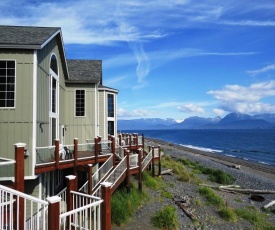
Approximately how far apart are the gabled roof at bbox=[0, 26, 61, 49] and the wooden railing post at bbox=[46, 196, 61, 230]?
7740mm

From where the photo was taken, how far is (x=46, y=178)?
13891 mm

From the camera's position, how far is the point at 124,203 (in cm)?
1459

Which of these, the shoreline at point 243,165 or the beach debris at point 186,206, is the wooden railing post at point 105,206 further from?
the shoreline at point 243,165

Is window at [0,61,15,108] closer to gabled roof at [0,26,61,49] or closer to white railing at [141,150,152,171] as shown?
gabled roof at [0,26,61,49]

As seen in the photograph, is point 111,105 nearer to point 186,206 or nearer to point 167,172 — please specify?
point 167,172

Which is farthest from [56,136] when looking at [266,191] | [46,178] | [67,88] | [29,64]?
[266,191]

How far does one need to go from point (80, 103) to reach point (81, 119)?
3.66ft

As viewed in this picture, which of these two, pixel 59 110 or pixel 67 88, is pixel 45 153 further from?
pixel 67 88

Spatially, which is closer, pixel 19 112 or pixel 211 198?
pixel 19 112

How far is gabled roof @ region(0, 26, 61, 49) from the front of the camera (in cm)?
1139

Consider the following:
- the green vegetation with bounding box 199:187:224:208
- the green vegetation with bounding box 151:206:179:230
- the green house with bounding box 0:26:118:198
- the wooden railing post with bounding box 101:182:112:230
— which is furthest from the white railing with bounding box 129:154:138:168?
the wooden railing post with bounding box 101:182:112:230

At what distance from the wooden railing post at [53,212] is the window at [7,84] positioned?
7.17 meters

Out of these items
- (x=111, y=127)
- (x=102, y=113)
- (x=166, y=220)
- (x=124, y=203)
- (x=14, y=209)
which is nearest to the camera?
(x=14, y=209)

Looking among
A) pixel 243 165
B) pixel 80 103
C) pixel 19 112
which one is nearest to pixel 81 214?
pixel 19 112
